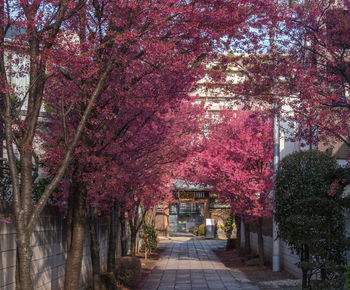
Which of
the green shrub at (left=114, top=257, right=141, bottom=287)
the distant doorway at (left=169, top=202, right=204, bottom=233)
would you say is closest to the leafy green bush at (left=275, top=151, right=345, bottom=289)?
the green shrub at (left=114, top=257, right=141, bottom=287)

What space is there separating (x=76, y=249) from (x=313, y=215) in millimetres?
6198

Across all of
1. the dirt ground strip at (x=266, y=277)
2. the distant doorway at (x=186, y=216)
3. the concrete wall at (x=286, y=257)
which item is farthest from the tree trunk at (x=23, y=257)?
the distant doorway at (x=186, y=216)

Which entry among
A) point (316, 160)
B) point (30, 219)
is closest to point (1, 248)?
point (30, 219)

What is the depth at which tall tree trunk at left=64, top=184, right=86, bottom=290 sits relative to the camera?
9578 mm

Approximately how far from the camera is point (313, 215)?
13211 mm

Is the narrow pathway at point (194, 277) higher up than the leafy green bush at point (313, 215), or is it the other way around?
the leafy green bush at point (313, 215)

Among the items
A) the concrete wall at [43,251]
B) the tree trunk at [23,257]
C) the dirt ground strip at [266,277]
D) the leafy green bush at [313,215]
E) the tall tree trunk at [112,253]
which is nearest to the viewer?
the tree trunk at [23,257]

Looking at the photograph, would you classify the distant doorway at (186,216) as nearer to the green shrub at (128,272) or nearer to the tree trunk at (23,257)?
the green shrub at (128,272)

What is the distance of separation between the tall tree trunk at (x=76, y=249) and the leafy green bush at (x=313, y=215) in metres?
4.66

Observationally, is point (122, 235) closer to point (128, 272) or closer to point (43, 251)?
point (128, 272)

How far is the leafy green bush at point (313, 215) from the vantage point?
1234cm

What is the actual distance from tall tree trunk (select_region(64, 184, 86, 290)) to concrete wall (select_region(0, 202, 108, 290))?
3.34ft

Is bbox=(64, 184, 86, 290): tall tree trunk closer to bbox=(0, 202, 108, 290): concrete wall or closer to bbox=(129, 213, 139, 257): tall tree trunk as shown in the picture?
bbox=(0, 202, 108, 290): concrete wall

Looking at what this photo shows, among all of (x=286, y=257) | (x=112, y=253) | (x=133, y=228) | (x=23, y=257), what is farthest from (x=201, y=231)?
(x=23, y=257)
